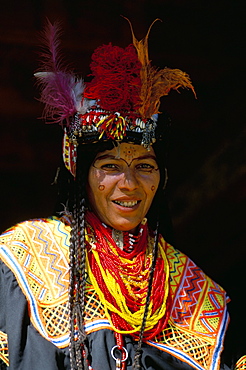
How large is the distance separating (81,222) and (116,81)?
2.02 feet

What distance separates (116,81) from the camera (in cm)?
333

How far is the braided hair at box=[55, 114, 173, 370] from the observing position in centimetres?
319

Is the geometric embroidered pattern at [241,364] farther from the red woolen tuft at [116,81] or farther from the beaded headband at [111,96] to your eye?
the red woolen tuft at [116,81]

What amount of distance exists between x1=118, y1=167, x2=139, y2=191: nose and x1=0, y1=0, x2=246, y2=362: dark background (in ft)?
2.74

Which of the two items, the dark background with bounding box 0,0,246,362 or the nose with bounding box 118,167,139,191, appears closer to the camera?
the nose with bounding box 118,167,139,191

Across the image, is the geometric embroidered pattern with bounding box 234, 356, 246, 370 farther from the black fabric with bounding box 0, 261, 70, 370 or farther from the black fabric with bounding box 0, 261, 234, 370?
the black fabric with bounding box 0, 261, 70, 370

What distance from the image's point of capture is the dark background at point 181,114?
3951 mm

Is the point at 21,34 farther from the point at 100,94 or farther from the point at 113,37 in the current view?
the point at 100,94

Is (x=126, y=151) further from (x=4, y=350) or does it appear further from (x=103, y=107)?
(x=4, y=350)

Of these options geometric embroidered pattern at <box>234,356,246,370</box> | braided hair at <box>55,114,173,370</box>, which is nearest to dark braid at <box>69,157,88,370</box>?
braided hair at <box>55,114,173,370</box>

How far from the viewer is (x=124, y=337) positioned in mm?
3303

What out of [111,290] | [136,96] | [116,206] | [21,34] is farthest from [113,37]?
[111,290]

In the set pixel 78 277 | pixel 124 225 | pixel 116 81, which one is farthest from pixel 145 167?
pixel 78 277

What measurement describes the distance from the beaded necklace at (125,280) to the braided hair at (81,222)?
40 mm
